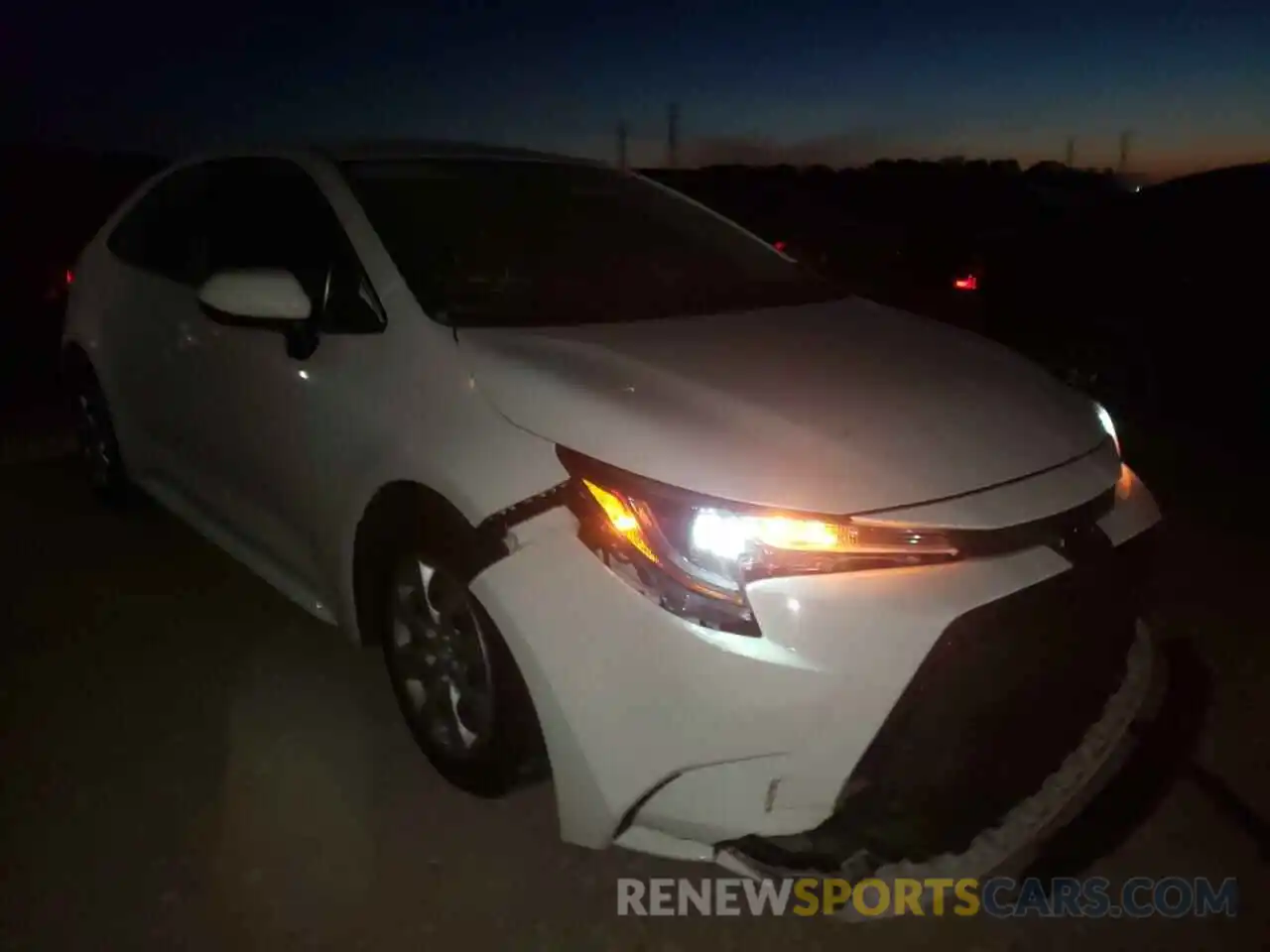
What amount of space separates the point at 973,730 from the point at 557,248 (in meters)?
2.03

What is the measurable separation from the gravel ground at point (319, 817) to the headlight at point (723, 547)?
81 centimetres

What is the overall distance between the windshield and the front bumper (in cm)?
97

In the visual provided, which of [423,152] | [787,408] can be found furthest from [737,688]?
[423,152]

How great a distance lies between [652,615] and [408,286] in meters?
1.28

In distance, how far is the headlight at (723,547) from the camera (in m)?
2.26

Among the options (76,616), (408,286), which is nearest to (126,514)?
(76,616)

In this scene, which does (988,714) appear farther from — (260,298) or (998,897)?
(260,298)

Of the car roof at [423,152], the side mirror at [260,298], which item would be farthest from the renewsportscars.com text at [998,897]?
the car roof at [423,152]

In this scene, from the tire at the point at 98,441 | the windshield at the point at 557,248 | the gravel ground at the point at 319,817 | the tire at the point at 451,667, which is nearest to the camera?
the gravel ground at the point at 319,817

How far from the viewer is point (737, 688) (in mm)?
2219

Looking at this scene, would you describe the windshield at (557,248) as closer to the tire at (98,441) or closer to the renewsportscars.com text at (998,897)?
the renewsportscars.com text at (998,897)

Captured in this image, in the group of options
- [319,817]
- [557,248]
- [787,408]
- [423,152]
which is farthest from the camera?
[423,152]

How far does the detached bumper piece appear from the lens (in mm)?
2287

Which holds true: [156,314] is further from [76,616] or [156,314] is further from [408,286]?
[408,286]
